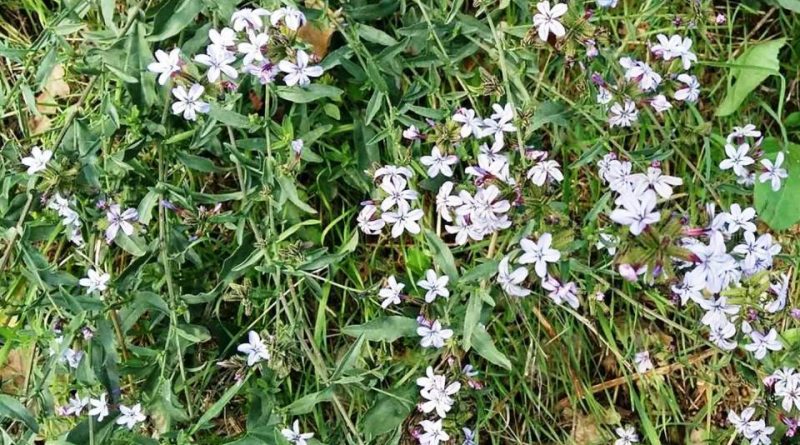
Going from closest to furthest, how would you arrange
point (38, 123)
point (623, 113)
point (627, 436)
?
point (623, 113) < point (627, 436) < point (38, 123)

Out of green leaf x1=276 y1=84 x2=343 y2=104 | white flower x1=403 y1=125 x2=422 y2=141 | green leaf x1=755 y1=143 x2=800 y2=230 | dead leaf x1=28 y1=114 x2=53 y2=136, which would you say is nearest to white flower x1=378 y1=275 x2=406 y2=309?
white flower x1=403 y1=125 x2=422 y2=141

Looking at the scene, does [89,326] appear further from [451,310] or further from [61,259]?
[451,310]

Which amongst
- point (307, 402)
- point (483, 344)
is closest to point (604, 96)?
point (483, 344)

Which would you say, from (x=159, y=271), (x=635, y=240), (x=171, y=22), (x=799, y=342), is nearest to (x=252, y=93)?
(x=171, y=22)

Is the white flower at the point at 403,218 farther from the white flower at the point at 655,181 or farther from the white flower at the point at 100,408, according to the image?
the white flower at the point at 100,408

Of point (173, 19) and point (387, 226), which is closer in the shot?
point (173, 19)

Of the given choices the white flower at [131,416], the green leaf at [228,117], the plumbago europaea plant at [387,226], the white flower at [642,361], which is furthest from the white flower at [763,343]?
the white flower at [131,416]

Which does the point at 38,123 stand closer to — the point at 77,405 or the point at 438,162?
the point at 77,405
